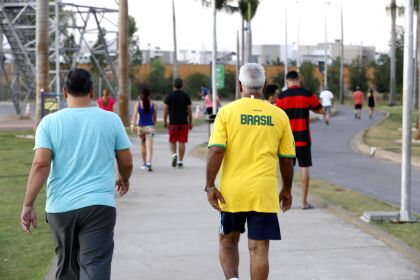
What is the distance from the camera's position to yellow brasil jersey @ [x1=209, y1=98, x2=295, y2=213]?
6016mm

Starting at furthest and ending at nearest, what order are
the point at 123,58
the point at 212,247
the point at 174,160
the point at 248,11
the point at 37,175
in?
the point at 248,11
the point at 123,58
the point at 174,160
the point at 212,247
the point at 37,175

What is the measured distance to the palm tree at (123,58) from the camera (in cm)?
2898

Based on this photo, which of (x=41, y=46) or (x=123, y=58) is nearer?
(x=41, y=46)

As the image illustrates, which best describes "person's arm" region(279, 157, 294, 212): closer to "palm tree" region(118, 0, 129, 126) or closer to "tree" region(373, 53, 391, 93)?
"palm tree" region(118, 0, 129, 126)

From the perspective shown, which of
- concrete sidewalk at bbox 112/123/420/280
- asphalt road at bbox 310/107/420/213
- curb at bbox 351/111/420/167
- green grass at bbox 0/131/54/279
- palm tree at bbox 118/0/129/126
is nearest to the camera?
concrete sidewalk at bbox 112/123/420/280

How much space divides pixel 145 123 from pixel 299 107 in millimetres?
6296

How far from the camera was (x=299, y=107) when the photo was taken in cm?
1028

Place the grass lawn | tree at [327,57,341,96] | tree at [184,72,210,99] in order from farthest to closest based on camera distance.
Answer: tree at [327,57,341,96] < tree at [184,72,210,99] < the grass lawn

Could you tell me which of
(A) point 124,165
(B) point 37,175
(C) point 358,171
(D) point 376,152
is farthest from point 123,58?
(B) point 37,175

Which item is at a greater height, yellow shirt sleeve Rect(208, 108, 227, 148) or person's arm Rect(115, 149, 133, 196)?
yellow shirt sleeve Rect(208, 108, 227, 148)

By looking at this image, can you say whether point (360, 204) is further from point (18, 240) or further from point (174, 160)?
point (174, 160)

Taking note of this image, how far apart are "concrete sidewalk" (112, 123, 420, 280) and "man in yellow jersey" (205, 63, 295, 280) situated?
A: 1132mm

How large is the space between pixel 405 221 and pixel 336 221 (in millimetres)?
830

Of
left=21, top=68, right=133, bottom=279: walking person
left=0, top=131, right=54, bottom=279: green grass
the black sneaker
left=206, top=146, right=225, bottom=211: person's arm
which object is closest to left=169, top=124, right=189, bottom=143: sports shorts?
the black sneaker
